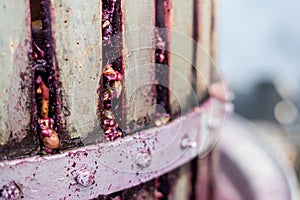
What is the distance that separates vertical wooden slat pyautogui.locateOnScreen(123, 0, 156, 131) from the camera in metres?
1.30

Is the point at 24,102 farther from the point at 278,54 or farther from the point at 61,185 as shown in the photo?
the point at 278,54

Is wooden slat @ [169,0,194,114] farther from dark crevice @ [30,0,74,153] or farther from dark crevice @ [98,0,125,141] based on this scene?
dark crevice @ [30,0,74,153]

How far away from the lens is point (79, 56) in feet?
3.99

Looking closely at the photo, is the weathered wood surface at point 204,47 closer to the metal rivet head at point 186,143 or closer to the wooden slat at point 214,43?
the wooden slat at point 214,43

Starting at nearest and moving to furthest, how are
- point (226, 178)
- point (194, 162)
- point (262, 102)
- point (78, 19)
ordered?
point (78, 19) < point (194, 162) < point (226, 178) < point (262, 102)

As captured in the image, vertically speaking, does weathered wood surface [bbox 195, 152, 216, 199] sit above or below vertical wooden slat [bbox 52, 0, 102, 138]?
below

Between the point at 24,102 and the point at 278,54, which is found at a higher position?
the point at 24,102

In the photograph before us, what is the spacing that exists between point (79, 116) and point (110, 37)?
0.21m

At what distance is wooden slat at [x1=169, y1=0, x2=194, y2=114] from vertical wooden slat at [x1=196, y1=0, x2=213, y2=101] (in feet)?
0.19

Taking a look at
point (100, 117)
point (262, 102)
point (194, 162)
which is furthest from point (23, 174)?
point (262, 102)

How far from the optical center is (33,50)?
120cm

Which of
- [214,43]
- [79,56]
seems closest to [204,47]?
[214,43]

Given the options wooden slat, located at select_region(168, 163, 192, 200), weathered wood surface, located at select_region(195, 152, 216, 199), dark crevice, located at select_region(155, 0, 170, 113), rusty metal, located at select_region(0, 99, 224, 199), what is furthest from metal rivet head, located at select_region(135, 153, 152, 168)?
weathered wood surface, located at select_region(195, 152, 216, 199)

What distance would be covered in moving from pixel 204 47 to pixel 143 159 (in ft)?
1.50
